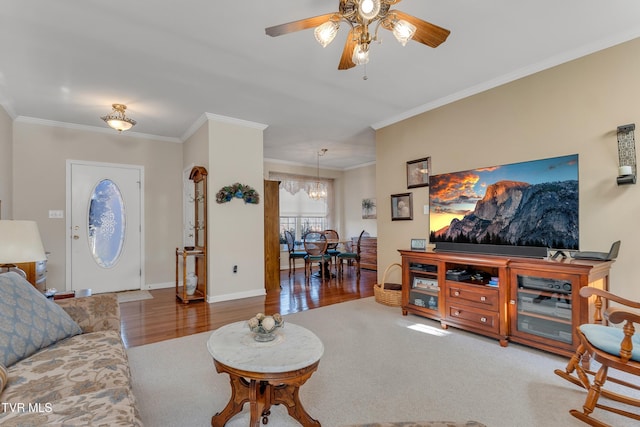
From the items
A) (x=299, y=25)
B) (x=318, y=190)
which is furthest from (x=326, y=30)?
(x=318, y=190)

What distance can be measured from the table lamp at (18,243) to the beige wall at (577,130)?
3773 millimetres

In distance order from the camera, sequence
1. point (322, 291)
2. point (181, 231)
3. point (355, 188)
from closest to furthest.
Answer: point (322, 291) → point (181, 231) → point (355, 188)

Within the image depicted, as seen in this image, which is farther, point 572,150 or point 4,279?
point 572,150

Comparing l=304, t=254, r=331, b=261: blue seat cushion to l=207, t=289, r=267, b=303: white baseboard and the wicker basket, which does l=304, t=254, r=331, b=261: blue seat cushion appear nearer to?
l=207, t=289, r=267, b=303: white baseboard

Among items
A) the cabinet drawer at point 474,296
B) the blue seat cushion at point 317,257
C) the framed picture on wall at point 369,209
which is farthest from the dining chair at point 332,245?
the cabinet drawer at point 474,296

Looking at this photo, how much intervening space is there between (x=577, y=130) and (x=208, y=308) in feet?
14.4

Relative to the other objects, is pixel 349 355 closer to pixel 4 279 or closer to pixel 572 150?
pixel 4 279

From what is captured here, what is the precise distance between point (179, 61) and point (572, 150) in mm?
3669

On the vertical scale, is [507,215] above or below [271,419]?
above

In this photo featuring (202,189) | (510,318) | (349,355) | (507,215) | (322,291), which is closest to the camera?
(349,355)

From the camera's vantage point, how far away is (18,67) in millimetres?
2887

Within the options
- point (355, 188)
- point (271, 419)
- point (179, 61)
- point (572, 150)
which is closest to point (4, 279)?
point (271, 419)

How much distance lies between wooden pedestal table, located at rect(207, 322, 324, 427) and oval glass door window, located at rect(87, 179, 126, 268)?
4.11 meters

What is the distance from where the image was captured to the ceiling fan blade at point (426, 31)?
1724 mm
